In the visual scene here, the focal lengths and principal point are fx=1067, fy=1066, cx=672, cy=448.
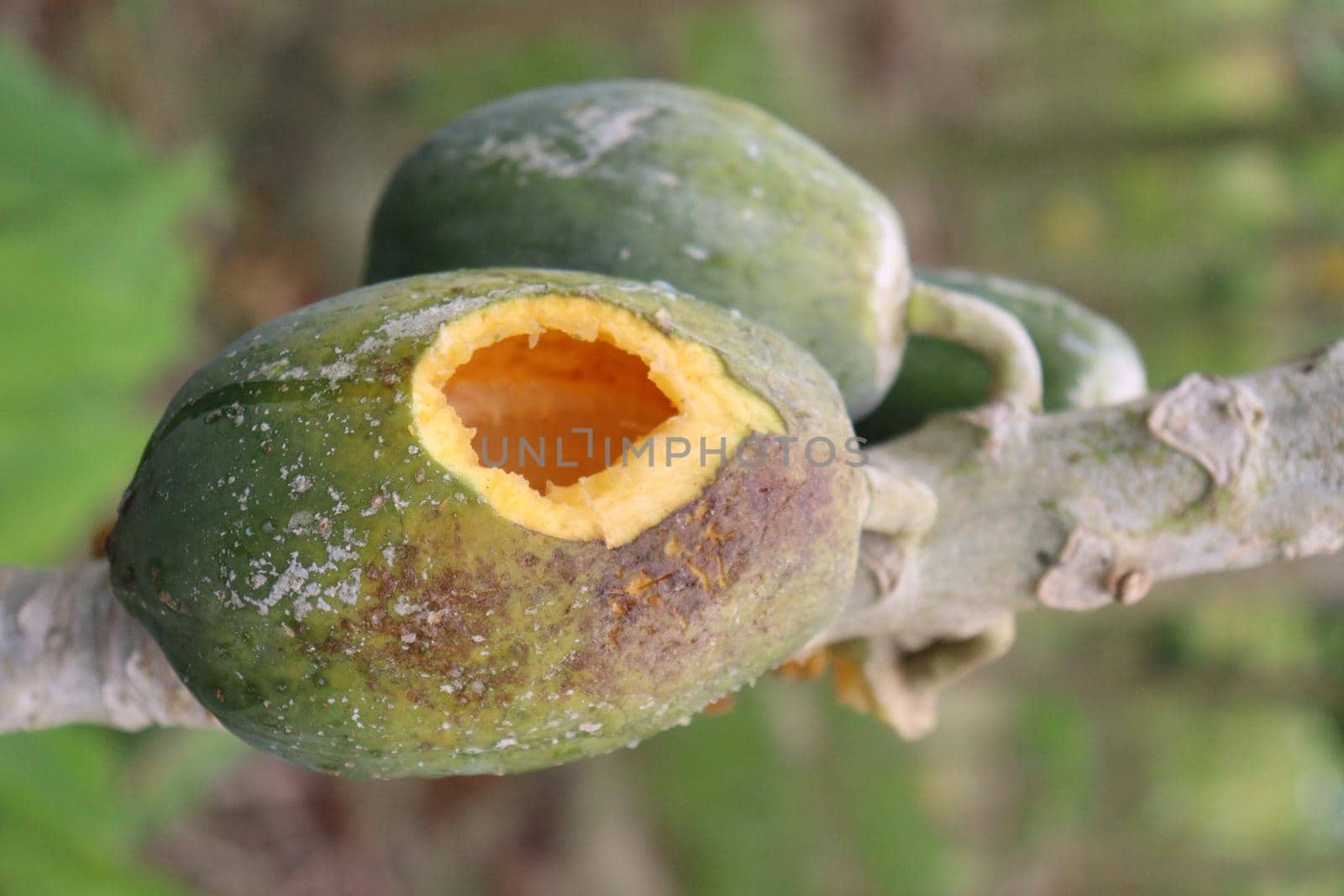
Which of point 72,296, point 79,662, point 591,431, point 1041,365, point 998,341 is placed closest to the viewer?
point 79,662

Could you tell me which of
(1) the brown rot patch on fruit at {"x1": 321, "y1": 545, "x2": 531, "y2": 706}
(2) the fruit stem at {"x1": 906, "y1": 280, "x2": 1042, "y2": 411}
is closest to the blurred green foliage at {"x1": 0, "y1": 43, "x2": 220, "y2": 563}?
(1) the brown rot patch on fruit at {"x1": 321, "y1": 545, "x2": 531, "y2": 706}

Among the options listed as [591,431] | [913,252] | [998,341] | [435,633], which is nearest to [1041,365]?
[998,341]

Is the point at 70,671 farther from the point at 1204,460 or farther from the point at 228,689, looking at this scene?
the point at 1204,460

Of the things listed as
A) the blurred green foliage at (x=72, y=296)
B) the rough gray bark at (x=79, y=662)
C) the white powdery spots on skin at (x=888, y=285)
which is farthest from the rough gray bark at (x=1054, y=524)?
the blurred green foliage at (x=72, y=296)

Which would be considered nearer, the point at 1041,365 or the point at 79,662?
the point at 79,662

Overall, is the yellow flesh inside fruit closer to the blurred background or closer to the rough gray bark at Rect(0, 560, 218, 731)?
the rough gray bark at Rect(0, 560, 218, 731)

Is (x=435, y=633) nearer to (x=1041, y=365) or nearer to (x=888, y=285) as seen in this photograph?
(x=888, y=285)
